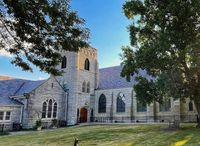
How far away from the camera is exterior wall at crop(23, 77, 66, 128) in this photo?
34969 millimetres

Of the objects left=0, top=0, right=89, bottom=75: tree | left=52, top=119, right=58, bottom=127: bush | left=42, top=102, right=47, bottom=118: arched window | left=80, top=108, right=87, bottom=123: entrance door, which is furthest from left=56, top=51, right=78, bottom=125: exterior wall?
left=0, top=0, right=89, bottom=75: tree

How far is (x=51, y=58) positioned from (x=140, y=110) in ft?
111

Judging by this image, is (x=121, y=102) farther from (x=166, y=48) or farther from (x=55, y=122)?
(x=166, y=48)

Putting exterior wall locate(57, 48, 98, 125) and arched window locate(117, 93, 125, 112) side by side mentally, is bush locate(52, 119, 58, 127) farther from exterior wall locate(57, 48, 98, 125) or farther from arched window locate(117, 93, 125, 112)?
arched window locate(117, 93, 125, 112)

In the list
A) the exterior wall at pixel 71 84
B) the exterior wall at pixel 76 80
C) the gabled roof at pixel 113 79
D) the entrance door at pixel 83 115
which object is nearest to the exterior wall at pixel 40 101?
the exterior wall at pixel 71 84

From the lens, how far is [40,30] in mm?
9273

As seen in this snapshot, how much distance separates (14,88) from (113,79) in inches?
695

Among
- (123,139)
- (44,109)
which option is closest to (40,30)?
(123,139)

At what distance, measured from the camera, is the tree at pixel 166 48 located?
824 inches

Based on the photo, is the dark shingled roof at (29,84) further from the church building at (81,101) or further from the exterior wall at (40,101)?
the exterior wall at (40,101)

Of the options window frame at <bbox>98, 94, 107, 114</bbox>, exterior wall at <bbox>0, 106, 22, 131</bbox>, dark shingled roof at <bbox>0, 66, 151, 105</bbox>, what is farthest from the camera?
window frame at <bbox>98, 94, 107, 114</bbox>

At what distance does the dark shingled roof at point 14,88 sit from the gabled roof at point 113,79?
13.3m

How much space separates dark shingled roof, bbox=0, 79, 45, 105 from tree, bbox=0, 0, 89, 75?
25.0 meters

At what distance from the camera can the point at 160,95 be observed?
25.8 m
